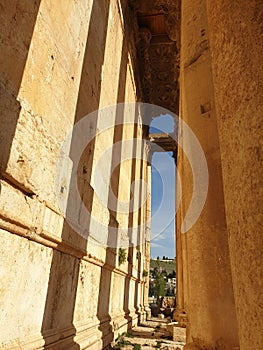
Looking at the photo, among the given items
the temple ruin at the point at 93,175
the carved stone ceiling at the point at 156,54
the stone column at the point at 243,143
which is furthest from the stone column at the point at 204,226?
the carved stone ceiling at the point at 156,54

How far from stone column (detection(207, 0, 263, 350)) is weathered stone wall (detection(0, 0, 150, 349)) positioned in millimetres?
2131

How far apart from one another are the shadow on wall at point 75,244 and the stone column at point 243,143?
2.94 m

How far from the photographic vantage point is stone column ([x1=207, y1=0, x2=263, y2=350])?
4.83 feet

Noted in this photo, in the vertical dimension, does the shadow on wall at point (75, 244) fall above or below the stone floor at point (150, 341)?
above

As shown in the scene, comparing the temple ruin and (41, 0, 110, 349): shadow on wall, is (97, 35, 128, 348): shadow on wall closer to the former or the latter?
the temple ruin

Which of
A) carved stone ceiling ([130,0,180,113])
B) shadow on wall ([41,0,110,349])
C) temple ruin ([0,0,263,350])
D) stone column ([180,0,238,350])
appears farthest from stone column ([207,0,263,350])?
carved stone ceiling ([130,0,180,113])

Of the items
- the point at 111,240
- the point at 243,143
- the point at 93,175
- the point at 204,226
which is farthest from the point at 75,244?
the point at 243,143

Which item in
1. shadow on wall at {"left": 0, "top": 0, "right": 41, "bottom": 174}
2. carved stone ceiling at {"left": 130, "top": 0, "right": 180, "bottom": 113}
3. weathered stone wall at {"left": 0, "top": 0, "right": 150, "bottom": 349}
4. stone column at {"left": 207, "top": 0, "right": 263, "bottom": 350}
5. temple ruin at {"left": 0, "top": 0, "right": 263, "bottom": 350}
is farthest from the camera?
carved stone ceiling at {"left": 130, "top": 0, "right": 180, "bottom": 113}

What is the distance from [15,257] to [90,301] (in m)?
3.02

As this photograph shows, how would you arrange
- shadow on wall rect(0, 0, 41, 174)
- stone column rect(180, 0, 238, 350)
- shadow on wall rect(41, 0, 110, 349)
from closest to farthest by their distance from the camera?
stone column rect(180, 0, 238, 350), shadow on wall rect(0, 0, 41, 174), shadow on wall rect(41, 0, 110, 349)

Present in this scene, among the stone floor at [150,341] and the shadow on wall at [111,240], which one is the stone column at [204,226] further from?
the stone floor at [150,341]

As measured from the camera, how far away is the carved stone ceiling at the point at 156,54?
11.5 metres

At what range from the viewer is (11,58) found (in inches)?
128

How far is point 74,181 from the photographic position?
4.79 meters
